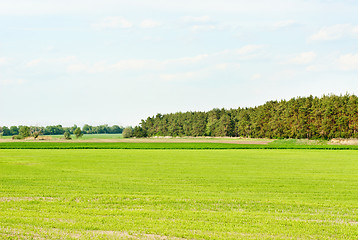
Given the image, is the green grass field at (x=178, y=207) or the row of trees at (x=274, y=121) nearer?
the green grass field at (x=178, y=207)

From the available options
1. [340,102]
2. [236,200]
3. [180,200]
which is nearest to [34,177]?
[180,200]

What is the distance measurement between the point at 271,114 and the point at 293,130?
11.9m

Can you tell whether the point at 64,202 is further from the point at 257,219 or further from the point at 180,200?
the point at 257,219

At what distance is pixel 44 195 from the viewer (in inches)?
682

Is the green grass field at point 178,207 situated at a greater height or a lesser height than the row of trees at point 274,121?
lesser

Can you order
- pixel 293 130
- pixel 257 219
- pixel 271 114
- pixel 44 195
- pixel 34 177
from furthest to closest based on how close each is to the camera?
pixel 271 114 → pixel 293 130 → pixel 34 177 → pixel 44 195 → pixel 257 219

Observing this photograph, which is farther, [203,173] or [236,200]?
[203,173]

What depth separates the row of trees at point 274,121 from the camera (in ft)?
275

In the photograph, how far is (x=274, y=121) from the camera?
102m

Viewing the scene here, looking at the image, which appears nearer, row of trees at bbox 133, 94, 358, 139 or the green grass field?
the green grass field

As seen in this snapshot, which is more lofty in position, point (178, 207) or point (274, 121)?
point (274, 121)

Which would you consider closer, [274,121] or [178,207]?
[178,207]

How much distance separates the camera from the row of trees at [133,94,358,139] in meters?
83.9

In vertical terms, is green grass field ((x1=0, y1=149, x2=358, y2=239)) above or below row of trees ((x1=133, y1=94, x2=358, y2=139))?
below
